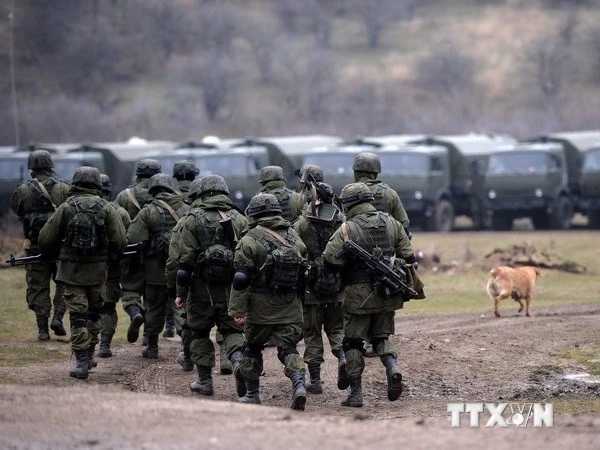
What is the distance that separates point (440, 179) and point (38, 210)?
756 inches

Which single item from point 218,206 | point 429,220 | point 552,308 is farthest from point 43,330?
point 429,220

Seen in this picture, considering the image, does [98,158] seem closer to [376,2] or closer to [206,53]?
[206,53]

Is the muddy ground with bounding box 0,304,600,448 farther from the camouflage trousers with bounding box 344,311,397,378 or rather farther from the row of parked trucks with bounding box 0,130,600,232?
the row of parked trucks with bounding box 0,130,600,232

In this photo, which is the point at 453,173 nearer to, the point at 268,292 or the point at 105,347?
the point at 105,347

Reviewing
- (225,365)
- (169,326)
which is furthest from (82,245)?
(169,326)

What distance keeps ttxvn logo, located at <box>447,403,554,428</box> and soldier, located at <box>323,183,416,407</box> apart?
69 centimetres

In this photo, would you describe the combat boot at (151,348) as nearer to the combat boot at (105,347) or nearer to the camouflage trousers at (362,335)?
the combat boot at (105,347)

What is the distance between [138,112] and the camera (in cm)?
5850

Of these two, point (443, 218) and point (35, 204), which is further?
point (443, 218)

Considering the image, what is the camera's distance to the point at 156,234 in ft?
40.5

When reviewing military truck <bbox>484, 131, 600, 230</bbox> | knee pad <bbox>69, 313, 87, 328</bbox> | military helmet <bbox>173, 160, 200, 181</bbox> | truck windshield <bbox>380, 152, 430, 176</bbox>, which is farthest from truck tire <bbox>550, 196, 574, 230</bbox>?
knee pad <bbox>69, 313, 87, 328</bbox>

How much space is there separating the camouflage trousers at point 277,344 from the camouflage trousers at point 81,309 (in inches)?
70.2

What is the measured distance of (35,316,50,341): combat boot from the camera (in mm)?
13734

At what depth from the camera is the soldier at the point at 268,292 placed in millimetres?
9781
